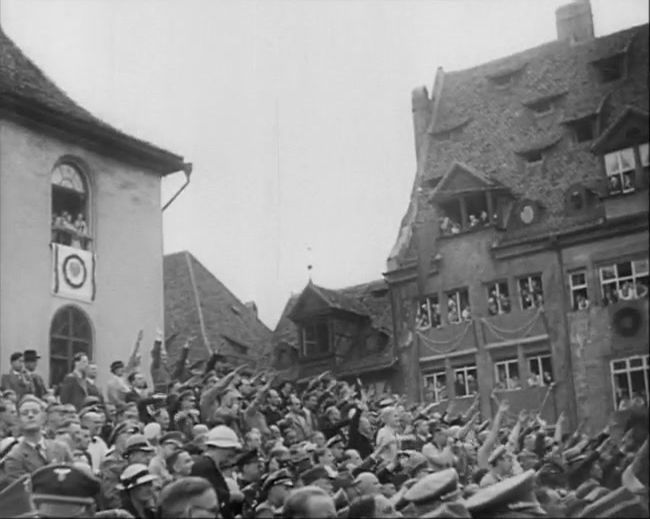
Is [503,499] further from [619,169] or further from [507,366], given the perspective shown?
[507,366]

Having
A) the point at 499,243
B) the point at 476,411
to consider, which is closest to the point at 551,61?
the point at 499,243

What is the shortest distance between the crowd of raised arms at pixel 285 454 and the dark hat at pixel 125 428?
22mm

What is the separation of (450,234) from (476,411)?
200 cm

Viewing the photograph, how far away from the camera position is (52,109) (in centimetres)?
1472

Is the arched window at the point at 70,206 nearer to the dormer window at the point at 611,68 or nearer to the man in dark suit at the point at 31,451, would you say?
the man in dark suit at the point at 31,451

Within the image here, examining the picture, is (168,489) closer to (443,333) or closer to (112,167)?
(443,333)

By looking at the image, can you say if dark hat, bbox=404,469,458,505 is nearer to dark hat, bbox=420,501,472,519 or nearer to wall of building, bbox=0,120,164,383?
dark hat, bbox=420,501,472,519

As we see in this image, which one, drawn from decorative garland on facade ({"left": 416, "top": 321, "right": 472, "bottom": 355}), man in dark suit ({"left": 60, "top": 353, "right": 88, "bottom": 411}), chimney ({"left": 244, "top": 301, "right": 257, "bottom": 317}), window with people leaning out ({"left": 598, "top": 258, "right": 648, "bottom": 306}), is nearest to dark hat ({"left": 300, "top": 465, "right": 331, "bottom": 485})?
window with people leaning out ({"left": 598, "top": 258, "right": 648, "bottom": 306})

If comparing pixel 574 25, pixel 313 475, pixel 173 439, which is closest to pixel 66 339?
pixel 173 439

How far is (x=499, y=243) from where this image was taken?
32.8 ft

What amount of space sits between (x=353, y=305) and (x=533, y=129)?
2.81 m

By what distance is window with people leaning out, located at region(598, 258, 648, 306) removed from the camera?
22.4 ft

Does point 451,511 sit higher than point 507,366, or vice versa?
point 507,366

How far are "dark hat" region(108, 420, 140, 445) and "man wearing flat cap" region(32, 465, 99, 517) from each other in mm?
3778
